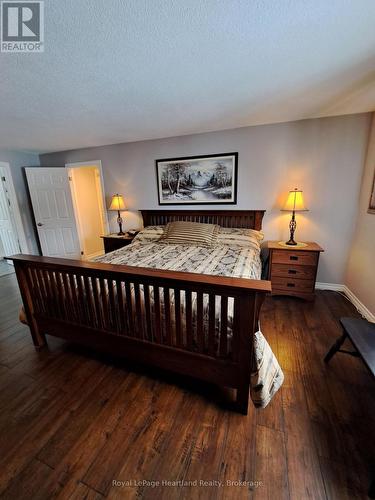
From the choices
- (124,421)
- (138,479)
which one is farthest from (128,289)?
(138,479)

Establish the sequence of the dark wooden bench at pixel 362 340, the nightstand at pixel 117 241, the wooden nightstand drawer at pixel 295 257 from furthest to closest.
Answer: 1. the nightstand at pixel 117 241
2. the wooden nightstand drawer at pixel 295 257
3. the dark wooden bench at pixel 362 340

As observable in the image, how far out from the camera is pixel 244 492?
3.42 ft

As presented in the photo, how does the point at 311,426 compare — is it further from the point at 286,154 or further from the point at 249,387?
the point at 286,154

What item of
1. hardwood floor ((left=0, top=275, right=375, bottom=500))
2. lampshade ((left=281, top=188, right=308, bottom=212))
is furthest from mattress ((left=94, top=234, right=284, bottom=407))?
lampshade ((left=281, top=188, right=308, bottom=212))

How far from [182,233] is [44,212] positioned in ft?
10.5

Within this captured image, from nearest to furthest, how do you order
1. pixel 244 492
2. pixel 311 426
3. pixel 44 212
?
pixel 244 492 < pixel 311 426 < pixel 44 212

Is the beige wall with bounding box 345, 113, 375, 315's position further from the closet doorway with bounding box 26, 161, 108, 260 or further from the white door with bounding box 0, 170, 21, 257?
the white door with bounding box 0, 170, 21, 257

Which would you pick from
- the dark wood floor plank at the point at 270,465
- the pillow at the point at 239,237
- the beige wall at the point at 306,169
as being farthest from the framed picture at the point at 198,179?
the dark wood floor plank at the point at 270,465

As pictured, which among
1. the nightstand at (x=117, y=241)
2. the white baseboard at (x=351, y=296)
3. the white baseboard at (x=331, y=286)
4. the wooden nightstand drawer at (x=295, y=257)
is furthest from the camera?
the nightstand at (x=117, y=241)

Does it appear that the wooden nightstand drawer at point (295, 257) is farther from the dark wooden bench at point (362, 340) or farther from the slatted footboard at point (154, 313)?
the slatted footboard at point (154, 313)

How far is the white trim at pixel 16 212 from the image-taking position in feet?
13.6

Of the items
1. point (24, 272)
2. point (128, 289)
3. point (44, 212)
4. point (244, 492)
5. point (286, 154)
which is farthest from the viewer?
point (44, 212)

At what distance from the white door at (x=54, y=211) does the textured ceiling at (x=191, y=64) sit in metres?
1.73

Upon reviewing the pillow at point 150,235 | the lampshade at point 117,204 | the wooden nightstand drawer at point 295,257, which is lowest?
the wooden nightstand drawer at point 295,257
